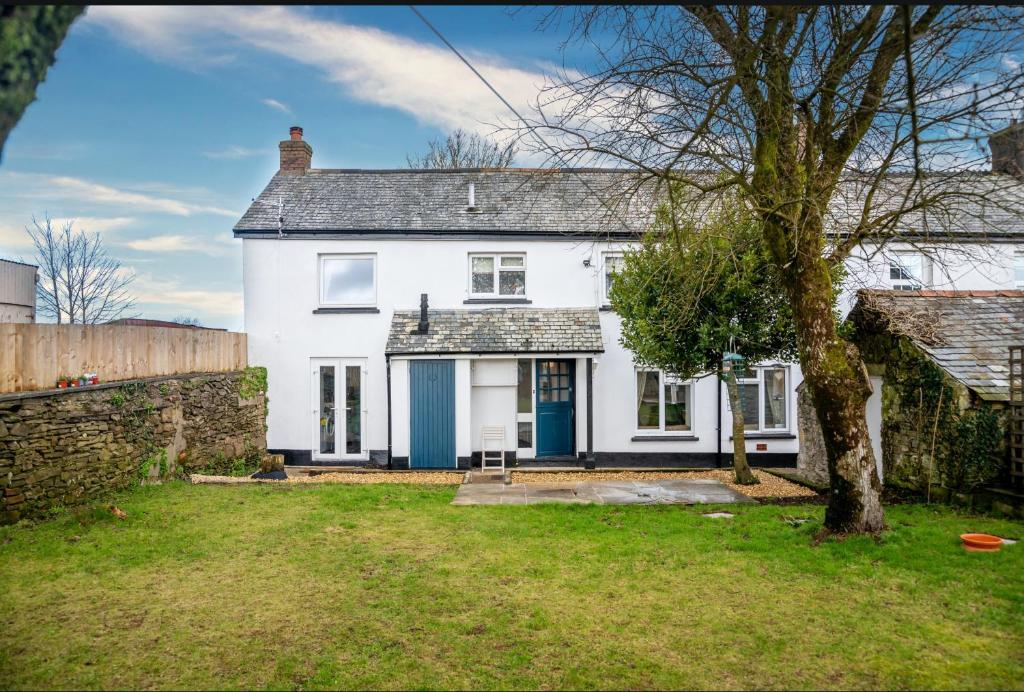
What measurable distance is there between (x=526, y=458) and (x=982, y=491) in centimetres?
899

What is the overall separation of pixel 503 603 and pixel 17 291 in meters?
10.9

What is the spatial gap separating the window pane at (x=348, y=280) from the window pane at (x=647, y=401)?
23.3 ft

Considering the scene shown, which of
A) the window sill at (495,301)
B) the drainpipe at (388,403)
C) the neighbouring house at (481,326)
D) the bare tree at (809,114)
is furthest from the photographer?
the window sill at (495,301)

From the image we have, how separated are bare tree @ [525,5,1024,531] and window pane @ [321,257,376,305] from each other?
31.2 ft

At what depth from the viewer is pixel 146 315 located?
2102 centimetres

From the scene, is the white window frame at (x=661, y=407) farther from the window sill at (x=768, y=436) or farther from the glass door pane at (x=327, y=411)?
the glass door pane at (x=327, y=411)

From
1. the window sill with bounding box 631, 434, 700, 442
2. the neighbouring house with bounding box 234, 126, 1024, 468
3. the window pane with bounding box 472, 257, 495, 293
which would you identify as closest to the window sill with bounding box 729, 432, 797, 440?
the neighbouring house with bounding box 234, 126, 1024, 468

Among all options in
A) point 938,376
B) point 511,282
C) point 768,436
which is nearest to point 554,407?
point 511,282

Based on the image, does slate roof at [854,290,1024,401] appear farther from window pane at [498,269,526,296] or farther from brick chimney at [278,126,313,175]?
brick chimney at [278,126,313,175]

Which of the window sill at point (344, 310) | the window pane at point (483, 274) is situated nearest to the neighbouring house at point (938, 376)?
the window pane at point (483, 274)

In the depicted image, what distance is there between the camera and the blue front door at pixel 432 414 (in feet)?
47.8

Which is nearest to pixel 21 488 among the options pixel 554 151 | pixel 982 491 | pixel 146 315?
pixel 554 151

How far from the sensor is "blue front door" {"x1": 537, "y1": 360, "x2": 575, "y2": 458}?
15398 millimetres

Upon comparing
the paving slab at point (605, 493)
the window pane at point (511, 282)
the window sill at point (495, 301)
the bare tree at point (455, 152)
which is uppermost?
the bare tree at point (455, 152)
